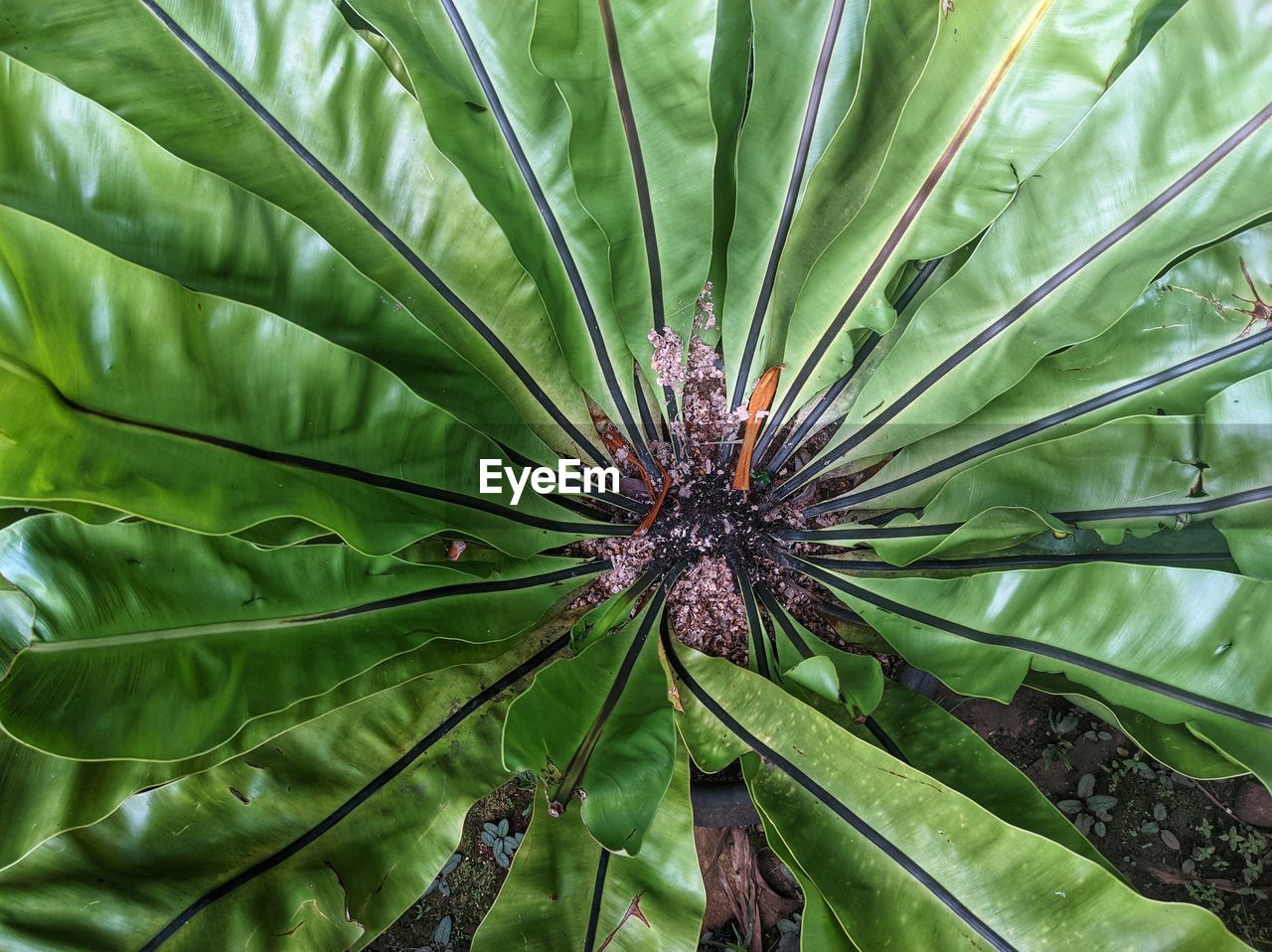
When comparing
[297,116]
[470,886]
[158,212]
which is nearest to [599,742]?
[470,886]

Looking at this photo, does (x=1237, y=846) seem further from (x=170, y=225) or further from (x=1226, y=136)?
(x=170, y=225)

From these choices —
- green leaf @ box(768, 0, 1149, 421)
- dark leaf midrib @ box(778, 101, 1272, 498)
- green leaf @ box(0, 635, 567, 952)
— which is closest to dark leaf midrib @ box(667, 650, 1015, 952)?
green leaf @ box(0, 635, 567, 952)

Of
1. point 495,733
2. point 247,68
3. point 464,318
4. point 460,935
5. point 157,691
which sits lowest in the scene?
point 460,935

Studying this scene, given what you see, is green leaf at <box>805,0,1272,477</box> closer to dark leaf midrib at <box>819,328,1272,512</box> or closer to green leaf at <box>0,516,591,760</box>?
dark leaf midrib at <box>819,328,1272,512</box>

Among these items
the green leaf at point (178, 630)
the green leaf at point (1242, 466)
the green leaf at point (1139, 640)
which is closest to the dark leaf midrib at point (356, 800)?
the green leaf at point (178, 630)

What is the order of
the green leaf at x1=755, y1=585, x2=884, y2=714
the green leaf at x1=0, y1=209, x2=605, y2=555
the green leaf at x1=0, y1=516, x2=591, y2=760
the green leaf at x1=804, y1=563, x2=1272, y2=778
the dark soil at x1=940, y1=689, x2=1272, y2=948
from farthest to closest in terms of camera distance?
1. the dark soil at x1=940, y1=689, x2=1272, y2=948
2. the green leaf at x1=755, y1=585, x2=884, y2=714
3. the green leaf at x1=804, y1=563, x2=1272, y2=778
4. the green leaf at x1=0, y1=516, x2=591, y2=760
5. the green leaf at x1=0, y1=209, x2=605, y2=555

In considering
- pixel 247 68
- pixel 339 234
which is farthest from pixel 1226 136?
pixel 247 68

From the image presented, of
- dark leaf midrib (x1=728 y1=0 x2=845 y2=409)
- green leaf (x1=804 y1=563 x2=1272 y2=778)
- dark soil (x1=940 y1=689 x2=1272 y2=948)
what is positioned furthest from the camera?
dark soil (x1=940 y1=689 x2=1272 y2=948)

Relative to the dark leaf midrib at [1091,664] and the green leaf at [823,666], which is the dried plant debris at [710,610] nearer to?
the green leaf at [823,666]
